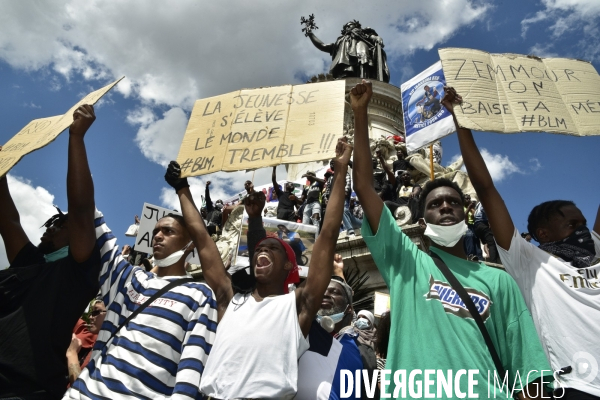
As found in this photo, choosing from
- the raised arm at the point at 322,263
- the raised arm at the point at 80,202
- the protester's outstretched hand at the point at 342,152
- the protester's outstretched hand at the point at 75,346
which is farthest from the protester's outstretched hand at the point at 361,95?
the protester's outstretched hand at the point at 75,346

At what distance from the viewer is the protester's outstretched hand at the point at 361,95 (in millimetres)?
3367

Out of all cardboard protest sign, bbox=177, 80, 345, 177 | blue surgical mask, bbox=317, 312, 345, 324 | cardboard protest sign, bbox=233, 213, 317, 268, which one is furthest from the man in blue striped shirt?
cardboard protest sign, bbox=233, 213, 317, 268

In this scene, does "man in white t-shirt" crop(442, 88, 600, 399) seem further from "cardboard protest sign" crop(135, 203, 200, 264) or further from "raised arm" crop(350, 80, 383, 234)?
"cardboard protest sign" crop(135, 203, 200, 264)

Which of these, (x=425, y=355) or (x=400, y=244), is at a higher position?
(x=400, y=244)

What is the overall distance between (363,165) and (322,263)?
0.62 meters

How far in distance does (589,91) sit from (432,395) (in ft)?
9.41

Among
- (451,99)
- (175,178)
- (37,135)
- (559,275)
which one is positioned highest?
(451,99)

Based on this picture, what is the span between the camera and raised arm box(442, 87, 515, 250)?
10.0ft

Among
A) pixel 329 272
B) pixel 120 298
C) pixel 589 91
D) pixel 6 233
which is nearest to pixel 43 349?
pixel 120 298

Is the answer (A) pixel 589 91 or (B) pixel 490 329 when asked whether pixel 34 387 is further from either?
(A) pixel 589 91

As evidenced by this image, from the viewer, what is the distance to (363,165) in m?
3.10

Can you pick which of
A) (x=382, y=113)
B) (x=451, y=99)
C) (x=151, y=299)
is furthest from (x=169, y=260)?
(x=382, y=113)

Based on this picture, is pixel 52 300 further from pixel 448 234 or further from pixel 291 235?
pixel 291 235

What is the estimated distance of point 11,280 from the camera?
10.8 feet
